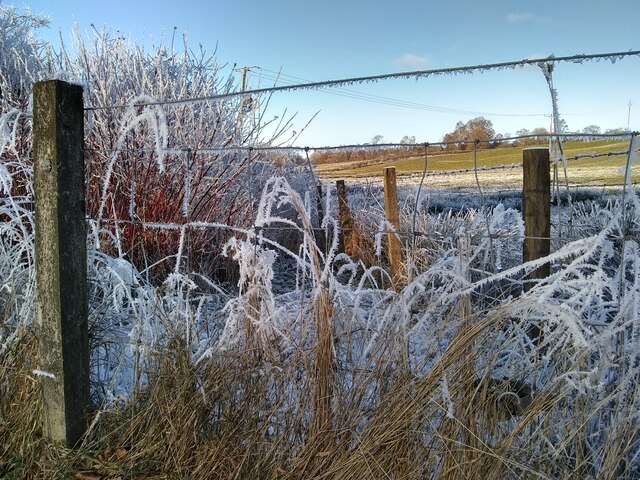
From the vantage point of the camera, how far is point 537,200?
338cm

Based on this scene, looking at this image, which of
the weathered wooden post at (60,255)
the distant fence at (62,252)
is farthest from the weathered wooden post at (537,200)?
the weathered wooden post at (60,255)

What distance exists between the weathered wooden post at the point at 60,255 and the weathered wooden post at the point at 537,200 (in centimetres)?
252

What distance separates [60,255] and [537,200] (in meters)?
Answer: 2.68

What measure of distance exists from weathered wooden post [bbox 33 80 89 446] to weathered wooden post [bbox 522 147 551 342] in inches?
99.0

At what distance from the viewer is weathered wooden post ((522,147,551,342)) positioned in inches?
132

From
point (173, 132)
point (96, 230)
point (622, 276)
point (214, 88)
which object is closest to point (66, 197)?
point (96, 230)

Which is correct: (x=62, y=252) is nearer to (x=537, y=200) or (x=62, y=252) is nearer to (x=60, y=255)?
(x=60, y=255)

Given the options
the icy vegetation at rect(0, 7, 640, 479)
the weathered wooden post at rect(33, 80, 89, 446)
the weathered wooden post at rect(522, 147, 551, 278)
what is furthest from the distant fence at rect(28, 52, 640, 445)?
the weathered wooden post at rect(522, 147, 551, 278)

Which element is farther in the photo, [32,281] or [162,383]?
[32,281]

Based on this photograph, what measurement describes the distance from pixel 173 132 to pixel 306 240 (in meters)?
4.09

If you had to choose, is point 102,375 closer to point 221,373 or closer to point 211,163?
point 221,373

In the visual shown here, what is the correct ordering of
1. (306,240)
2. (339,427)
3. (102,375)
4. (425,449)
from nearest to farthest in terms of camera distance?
(425,449) < (339,427) < (306,240) < (102,375)

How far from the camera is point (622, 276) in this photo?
1797mm

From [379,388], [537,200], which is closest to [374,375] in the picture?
[379,388]
